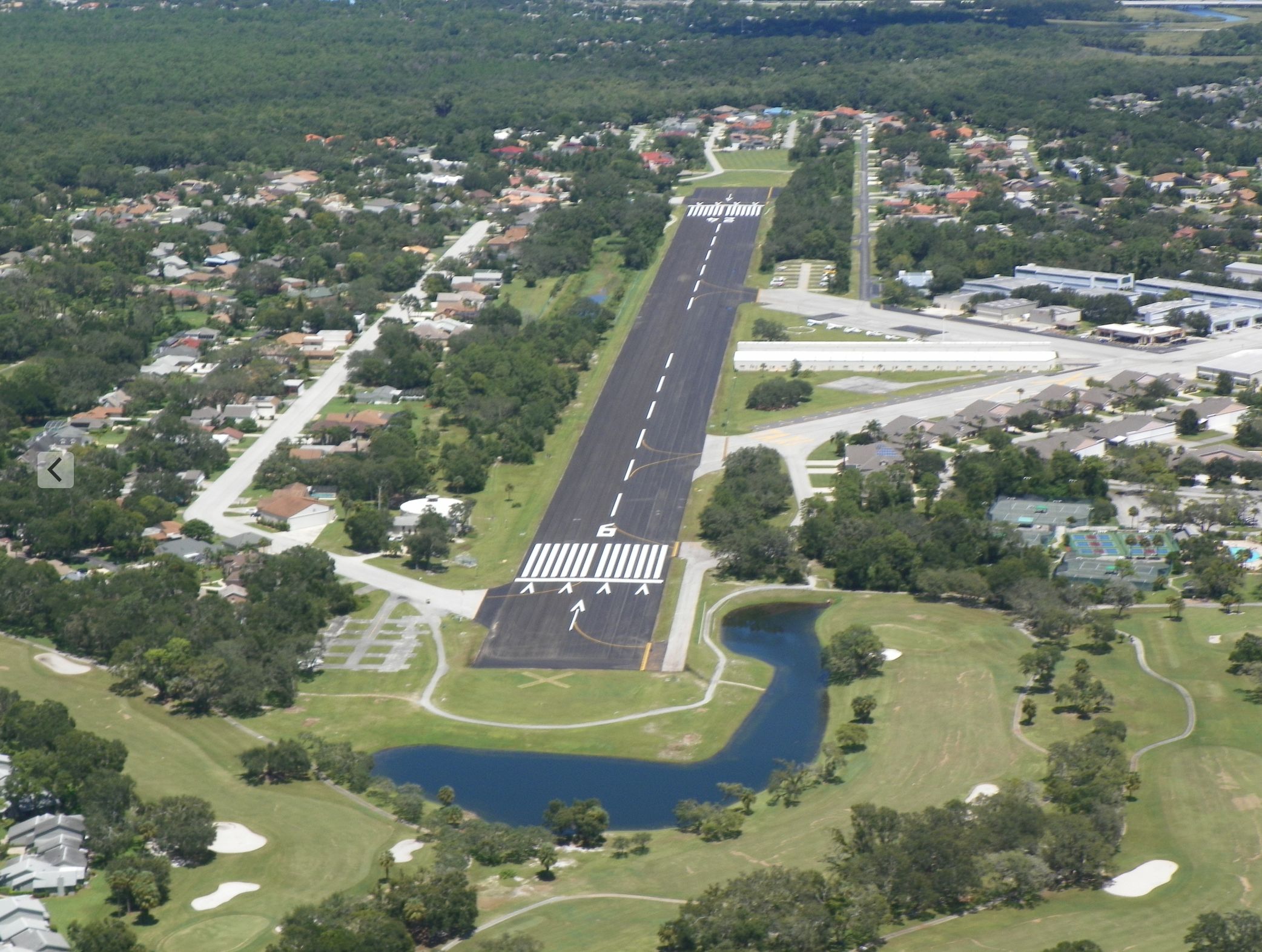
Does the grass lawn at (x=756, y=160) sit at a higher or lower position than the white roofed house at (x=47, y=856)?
higher

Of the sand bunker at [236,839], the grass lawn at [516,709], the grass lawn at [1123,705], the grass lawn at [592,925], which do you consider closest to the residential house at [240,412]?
the grass lawn at [516,709]

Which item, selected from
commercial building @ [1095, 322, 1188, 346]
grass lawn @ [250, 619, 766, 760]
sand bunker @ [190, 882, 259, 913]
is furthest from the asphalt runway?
commercial building @ [1095, 322, 1188, 346]

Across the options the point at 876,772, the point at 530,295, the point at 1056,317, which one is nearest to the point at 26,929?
the point at 876,772

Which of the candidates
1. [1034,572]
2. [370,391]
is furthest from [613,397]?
[1034,572]

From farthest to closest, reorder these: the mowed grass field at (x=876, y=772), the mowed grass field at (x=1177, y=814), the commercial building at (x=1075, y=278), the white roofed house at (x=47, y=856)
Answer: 1. the commercial building at (x=1075, y=278)
2. the white roofed house at (x=47, y=856)
3. the mowed grass field at (x=876, y=772)
4. the mowed grass field at (x=1177, y=814)

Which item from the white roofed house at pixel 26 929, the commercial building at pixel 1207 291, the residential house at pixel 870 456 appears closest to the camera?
the white roofed house at pixel 26 929

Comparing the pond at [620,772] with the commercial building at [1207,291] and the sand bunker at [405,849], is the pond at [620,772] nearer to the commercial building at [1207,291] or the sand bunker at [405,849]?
the sand bunker at [405,849]

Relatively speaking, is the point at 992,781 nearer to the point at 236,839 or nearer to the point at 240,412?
the point at 236,839
